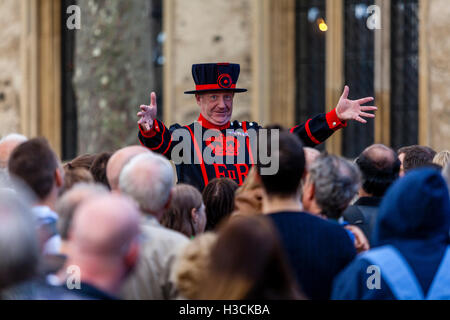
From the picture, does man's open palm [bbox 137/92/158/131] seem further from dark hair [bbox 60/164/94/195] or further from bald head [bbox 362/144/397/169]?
bald head [bbox 362/144/397/169]

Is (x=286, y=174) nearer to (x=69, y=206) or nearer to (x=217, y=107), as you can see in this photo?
(x=69, y=206)

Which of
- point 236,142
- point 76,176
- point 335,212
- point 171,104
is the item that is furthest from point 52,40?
point 335,212

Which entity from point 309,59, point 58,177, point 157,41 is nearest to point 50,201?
point 58,177

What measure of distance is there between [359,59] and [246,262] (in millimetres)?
8363

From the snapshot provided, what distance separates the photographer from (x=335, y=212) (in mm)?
3959

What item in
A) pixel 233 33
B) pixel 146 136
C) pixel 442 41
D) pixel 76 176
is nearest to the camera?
pixel 76 176

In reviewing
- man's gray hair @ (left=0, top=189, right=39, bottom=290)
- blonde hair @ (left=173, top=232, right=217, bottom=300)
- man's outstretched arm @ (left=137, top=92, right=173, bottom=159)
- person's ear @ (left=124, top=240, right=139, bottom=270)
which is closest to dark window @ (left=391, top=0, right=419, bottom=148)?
man's outstretched arm @ (left=137, top=92, right=173, bottom=159)

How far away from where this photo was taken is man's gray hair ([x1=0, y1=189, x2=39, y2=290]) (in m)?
A: 2.38

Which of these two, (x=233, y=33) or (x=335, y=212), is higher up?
(x=233, y=33)

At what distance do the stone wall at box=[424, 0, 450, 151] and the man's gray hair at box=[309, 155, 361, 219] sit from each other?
572cm

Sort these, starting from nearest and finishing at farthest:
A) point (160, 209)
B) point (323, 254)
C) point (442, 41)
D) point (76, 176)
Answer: point (323, 254)
point (160, 209)
point (76, 176)
point (442, 41)

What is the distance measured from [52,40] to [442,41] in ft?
17.9

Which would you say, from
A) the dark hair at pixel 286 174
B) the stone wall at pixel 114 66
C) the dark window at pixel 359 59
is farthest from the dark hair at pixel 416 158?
the dark window at pixel 359 59
